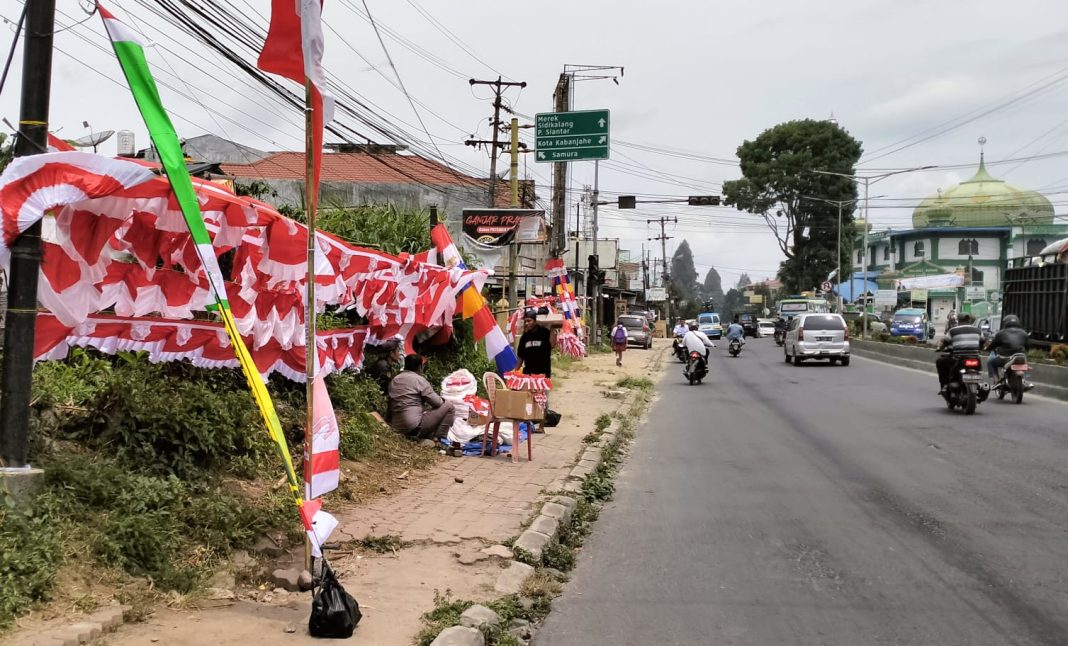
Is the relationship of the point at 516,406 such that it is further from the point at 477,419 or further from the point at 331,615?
the point at 331,615

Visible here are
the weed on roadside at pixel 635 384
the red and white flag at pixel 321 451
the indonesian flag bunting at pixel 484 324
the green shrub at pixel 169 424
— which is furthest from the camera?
the weed on roadside at pixel 635 384

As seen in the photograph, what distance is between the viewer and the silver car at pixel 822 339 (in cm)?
2909

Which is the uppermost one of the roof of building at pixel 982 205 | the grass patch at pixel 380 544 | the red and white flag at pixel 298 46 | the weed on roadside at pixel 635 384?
the roof of building at pixel 982 205

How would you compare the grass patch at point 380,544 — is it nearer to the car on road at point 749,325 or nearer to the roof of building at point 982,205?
the car on road at point 749,325

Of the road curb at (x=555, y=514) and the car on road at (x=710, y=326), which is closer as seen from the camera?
the road curb at (x=555, y=514)

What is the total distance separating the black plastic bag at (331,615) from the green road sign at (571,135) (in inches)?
713

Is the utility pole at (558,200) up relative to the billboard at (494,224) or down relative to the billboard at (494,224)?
up

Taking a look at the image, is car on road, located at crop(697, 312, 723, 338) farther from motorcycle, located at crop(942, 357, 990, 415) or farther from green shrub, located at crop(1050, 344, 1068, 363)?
motorcycle, located at crop(942, 357, 990, 415)

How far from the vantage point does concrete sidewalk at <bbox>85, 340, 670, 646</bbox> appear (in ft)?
15.0

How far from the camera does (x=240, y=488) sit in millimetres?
6754

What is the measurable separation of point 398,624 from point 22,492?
7.36 ft

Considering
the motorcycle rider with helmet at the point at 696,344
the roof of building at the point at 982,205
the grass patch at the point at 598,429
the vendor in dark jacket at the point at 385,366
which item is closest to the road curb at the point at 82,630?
the vendor in dark jacket at the point at 385,366

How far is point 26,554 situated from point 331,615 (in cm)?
160

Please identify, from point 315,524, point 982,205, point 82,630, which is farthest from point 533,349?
point 982,205
